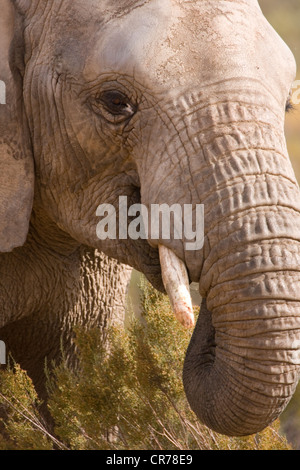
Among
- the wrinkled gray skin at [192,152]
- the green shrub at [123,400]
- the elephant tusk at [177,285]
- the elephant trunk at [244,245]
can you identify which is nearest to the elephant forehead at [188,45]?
the wrinkled gray skin at [192,152]

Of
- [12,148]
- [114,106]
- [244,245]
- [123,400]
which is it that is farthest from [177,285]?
[123,400]

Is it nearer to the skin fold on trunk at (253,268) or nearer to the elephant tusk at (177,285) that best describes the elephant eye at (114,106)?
the skin fold on trunk at (253,268)

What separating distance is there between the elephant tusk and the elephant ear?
2.22ft

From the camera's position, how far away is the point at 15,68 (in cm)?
349

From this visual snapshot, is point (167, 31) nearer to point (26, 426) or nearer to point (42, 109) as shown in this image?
point (42, 109)

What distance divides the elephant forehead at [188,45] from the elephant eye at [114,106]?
3.2 inches

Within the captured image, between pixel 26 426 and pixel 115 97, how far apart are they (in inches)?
69.6

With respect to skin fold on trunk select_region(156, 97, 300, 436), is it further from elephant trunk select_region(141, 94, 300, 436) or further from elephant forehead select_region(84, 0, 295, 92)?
elephant forehead select_region(84, 0, 295, 92)

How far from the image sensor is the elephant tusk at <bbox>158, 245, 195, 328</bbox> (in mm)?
2945

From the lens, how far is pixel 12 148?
11.5ft

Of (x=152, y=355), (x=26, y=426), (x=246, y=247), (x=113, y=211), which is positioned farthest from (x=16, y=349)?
(x=246, y=247)

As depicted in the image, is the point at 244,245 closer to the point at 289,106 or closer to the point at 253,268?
the point at 253,268

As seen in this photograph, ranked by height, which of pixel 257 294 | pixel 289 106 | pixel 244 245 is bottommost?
pixel 257 294

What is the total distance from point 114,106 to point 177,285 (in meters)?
0.69
